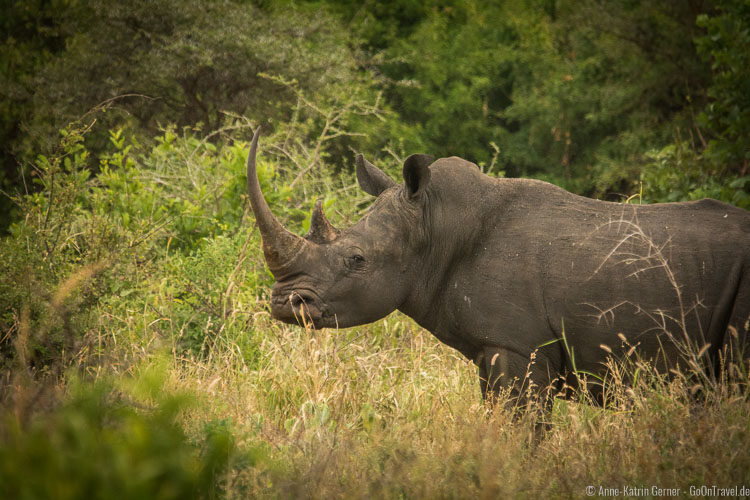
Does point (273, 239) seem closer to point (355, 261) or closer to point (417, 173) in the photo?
point (355, 261)

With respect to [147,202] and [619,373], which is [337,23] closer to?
[147,202]

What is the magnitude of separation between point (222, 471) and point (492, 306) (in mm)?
1916

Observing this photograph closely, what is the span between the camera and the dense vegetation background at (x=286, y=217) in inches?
137

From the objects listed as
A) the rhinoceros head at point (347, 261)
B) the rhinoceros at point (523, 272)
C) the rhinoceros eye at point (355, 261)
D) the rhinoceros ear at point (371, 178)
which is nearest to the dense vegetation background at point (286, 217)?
the rhinoceros at point (523, 272)

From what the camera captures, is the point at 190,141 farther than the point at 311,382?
Yes

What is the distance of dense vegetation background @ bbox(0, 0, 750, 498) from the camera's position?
3.48m

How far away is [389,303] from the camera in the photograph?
486cm

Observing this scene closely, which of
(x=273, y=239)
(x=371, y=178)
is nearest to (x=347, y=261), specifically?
(x=273, y=239)

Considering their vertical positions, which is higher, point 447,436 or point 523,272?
point 523,272

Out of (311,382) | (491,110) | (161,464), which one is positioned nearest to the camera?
(161,464)

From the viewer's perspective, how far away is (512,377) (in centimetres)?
452

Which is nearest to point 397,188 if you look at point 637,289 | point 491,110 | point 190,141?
point 637,289

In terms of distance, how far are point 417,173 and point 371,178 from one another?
646 mm

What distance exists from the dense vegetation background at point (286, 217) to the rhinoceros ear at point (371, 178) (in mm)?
1215
